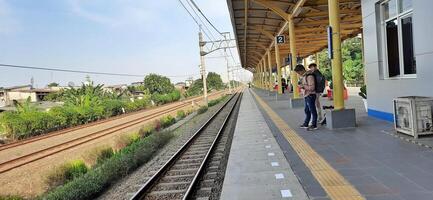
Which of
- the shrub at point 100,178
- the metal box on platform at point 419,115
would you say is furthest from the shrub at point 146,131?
the metal box on platform at point 419,115

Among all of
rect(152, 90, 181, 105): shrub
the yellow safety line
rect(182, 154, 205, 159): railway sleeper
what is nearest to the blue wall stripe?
the yellow safety line

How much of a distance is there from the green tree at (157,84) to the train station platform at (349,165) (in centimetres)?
6761

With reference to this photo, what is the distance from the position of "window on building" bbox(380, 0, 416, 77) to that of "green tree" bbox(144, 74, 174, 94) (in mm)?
66770

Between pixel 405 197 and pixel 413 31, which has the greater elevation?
pixel 413 31

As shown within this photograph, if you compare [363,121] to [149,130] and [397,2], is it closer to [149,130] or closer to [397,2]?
[397,2]

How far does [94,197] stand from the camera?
737 cm

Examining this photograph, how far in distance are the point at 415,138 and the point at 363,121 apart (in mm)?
3377

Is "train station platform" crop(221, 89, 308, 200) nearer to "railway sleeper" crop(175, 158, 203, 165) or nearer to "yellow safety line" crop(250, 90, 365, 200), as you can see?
"yellow safety line" crop(250, 90, 365, 200)

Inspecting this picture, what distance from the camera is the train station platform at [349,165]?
15.4ft

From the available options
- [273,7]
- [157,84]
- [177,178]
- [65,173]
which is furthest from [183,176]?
[157,84]

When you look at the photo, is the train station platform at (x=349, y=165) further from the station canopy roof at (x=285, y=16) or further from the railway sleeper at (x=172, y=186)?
the station canopy roof at (x=285, y=16)

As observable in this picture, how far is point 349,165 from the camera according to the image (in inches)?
235

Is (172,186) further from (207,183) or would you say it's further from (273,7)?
(273,7)

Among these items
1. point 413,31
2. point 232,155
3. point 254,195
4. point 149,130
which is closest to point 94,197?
point 232,155
